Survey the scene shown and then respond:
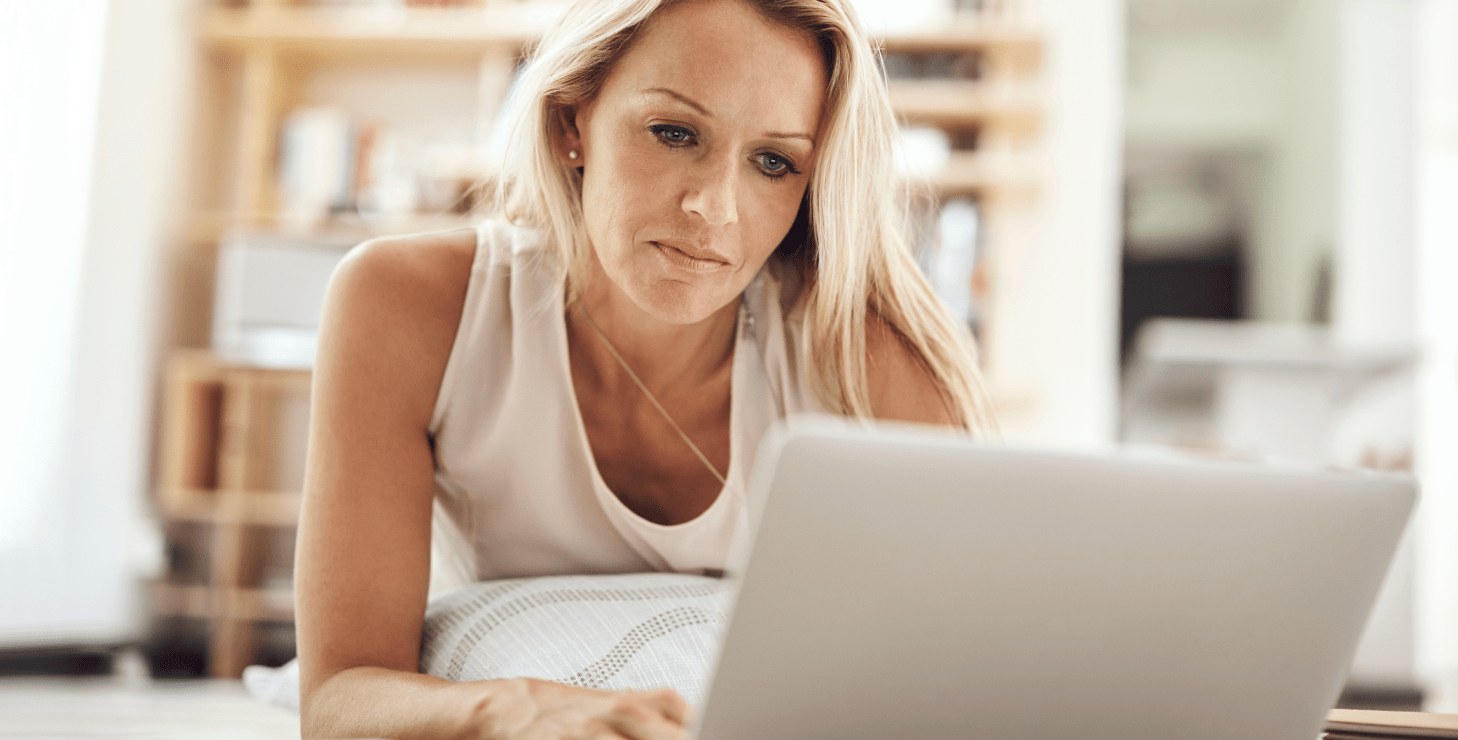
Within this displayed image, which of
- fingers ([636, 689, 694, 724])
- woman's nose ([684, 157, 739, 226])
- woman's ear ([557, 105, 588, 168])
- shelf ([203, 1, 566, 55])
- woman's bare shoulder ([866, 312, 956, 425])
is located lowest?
fingers ([636, 689, 694, 724])

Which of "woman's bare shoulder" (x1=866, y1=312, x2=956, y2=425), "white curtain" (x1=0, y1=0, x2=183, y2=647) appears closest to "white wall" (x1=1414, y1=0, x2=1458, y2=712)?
"woman's bare shoulder" (x1=866, y1=312, x2=956, y2=425)

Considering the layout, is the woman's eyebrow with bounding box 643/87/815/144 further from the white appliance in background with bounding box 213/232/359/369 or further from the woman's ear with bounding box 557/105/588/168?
the white appliance in background with bounding box 213/232/359/369

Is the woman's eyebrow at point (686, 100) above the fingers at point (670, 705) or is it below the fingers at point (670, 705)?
above

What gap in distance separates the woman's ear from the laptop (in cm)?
64

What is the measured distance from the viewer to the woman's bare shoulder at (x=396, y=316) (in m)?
0.88

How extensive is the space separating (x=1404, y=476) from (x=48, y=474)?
2855 millimetres

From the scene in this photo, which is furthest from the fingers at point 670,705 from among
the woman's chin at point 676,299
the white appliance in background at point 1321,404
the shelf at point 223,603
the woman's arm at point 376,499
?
the shelf at point 223,603

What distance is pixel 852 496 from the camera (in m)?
0.42

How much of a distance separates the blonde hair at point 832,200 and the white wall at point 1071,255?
1981mm

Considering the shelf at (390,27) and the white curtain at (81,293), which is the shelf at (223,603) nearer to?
the white curtain at (81,293)

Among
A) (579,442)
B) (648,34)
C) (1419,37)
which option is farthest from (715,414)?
(1419,37)

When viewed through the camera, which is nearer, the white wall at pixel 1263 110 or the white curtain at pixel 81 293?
the white curtain at pixel 81 293

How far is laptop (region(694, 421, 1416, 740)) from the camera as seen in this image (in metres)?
0.42

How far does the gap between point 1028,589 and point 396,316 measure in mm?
646
